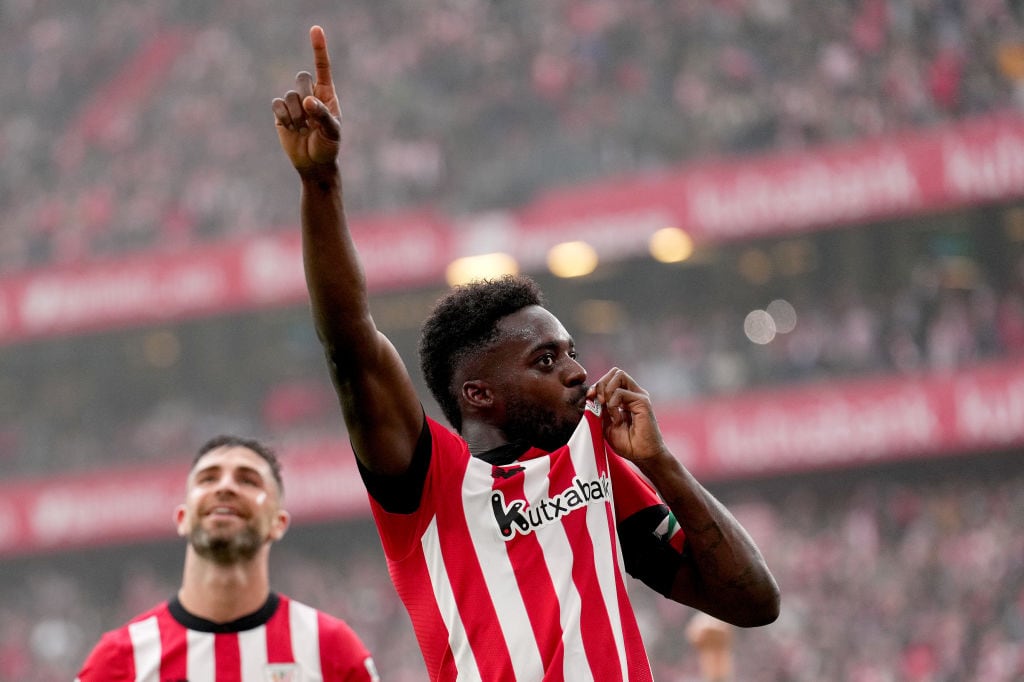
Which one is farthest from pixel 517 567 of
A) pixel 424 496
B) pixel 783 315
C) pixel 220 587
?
pixel 783 315

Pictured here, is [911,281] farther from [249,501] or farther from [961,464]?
[249,501]

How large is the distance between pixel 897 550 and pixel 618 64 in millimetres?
7761

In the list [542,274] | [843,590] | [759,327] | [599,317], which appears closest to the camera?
[843,590]

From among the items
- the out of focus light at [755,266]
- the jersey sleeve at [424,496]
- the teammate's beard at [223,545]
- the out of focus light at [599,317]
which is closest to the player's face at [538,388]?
the jersey sleeve at [424,496]

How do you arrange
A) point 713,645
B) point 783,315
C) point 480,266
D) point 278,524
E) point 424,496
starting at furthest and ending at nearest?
1. point 480,266
2. point 783,315
3. point 713,645
4. point 278,524
5. point 424,496

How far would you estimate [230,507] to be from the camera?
13.9 feet

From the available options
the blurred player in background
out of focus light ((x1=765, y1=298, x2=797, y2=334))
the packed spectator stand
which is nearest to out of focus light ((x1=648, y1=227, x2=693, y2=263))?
the packed spectator stand

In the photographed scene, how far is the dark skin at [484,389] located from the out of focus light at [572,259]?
16.1 meters

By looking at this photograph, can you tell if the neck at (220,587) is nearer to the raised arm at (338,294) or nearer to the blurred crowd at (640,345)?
the raised arm at (338,294)

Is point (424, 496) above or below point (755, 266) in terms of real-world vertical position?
below

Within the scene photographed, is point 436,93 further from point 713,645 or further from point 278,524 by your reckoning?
point 278,524

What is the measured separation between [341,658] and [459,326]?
2.00 metres

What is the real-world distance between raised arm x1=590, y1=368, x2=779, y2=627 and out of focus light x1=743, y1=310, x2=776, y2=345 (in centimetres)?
1543

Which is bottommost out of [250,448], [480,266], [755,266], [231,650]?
[231,650]
